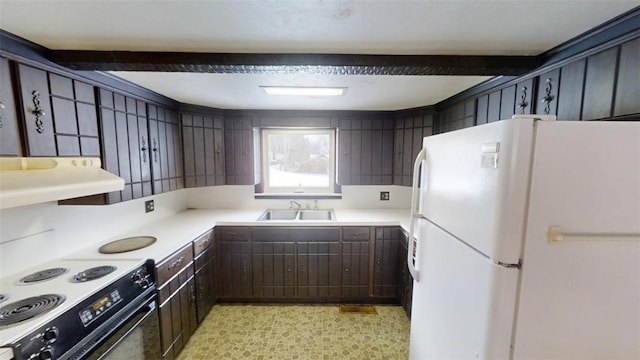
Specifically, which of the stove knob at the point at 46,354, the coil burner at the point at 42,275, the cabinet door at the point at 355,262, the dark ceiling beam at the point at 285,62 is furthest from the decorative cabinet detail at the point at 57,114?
the cabinet door at the point at 355,262

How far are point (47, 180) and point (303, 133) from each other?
2.37 m

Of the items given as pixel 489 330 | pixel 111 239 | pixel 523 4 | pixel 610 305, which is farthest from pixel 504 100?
pixel 111 239

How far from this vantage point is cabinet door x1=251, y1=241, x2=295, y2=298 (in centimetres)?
261

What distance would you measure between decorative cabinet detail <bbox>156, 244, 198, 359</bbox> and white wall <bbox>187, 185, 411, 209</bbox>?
1111 millimetres

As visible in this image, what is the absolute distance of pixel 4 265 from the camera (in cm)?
139

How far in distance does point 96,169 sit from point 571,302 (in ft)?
7.64

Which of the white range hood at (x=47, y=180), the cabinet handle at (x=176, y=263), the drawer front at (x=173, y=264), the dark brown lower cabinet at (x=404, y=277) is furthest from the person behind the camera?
the dark brown lower cabinet at (x=404, y=277)

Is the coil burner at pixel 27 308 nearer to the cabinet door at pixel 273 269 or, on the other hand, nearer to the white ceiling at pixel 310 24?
the white ceiling at pixel 310 24

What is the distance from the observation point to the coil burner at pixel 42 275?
1360 mm

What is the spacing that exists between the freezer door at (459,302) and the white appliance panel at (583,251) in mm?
61

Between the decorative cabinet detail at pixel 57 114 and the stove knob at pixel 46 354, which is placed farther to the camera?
the decorative cabinet detail at pixel 57 114

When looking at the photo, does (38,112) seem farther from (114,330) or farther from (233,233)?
(233,233)

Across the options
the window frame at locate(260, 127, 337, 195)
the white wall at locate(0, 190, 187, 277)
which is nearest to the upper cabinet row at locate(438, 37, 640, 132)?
the window frame at locate(260, 127, 337, 195)

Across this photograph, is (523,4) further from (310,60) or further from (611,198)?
(310,60)
